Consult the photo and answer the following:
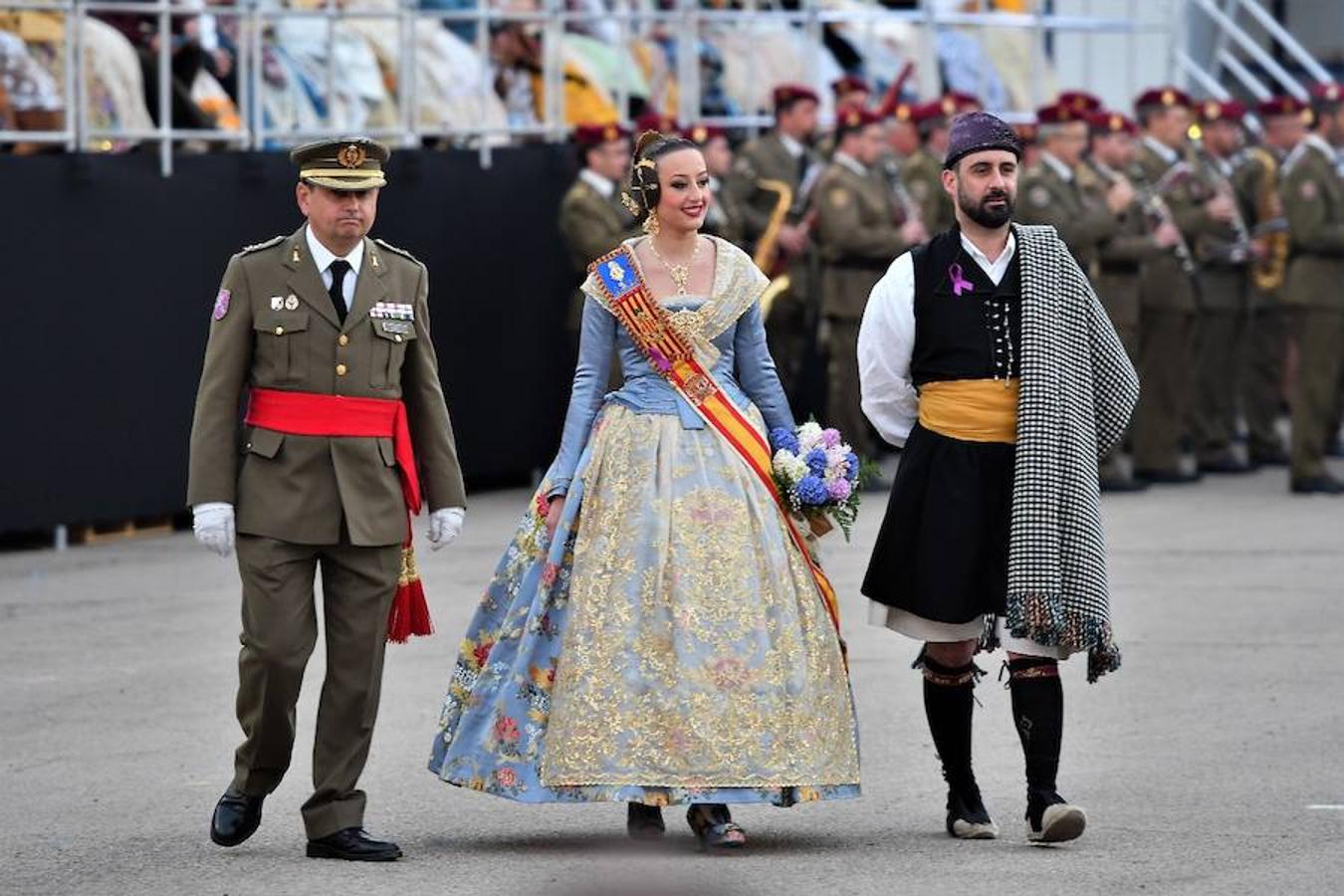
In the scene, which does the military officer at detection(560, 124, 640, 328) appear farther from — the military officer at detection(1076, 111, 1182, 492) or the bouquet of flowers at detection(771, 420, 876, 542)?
the bouquet of flowers at detection(771, 420, 876, 542)

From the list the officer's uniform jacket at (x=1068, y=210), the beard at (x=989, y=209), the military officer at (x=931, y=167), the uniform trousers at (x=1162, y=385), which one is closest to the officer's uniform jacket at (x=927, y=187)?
the military officer at (x=931, y=167)

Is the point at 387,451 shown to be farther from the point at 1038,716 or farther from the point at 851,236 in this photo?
the point at 851,236

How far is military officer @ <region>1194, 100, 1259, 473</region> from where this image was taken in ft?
56.1

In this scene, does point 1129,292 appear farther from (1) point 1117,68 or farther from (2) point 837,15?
(1) point 1117,68

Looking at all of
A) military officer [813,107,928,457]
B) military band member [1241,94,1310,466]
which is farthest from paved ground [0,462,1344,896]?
military band member [1241,94,1310,466]

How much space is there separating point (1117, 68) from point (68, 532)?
1008 cm

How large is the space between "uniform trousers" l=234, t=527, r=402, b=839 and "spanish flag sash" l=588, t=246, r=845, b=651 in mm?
847

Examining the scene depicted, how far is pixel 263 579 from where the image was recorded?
7004mm

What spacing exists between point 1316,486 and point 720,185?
3.75 meters

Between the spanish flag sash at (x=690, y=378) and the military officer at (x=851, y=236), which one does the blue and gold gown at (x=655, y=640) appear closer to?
the spanish flag sash at (x=690, y=378)

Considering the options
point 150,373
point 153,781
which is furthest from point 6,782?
point 150,373

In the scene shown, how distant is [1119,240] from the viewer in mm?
16141

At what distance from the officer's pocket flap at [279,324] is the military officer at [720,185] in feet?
29.3

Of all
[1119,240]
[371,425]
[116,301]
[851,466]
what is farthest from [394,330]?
[1119,240]
